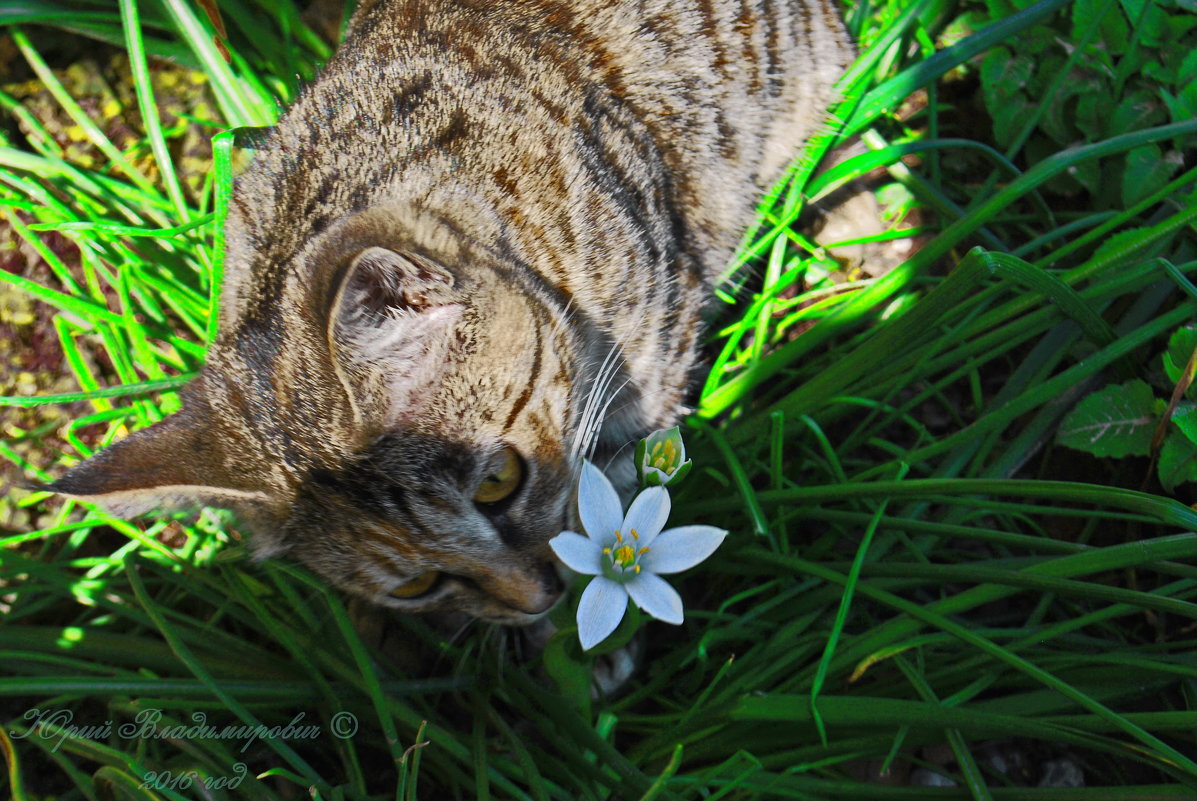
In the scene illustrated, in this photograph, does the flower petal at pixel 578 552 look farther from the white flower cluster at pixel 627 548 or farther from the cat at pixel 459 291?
the cat at pixel 459 291

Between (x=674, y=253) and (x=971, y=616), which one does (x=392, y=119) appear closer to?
(x=674, y=253)

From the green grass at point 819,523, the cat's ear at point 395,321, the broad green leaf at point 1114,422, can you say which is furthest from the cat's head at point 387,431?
the broad green leaf at point 1114,422

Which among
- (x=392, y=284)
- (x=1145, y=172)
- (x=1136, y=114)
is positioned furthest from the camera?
(x=1136, y=114)

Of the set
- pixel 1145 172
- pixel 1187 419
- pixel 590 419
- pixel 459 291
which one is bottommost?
pixel 1187 419

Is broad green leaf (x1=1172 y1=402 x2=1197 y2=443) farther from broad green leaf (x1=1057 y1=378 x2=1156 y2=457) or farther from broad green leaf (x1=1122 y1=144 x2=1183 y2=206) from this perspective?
broad green leaf (x1=1122 y1=144 x2=1183 y2=206)

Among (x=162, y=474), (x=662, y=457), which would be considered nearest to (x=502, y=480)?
(x=662, y=457)

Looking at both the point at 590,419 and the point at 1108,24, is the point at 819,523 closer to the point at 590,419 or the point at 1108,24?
the point at 590,419

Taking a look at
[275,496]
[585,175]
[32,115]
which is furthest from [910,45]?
[32,115]
